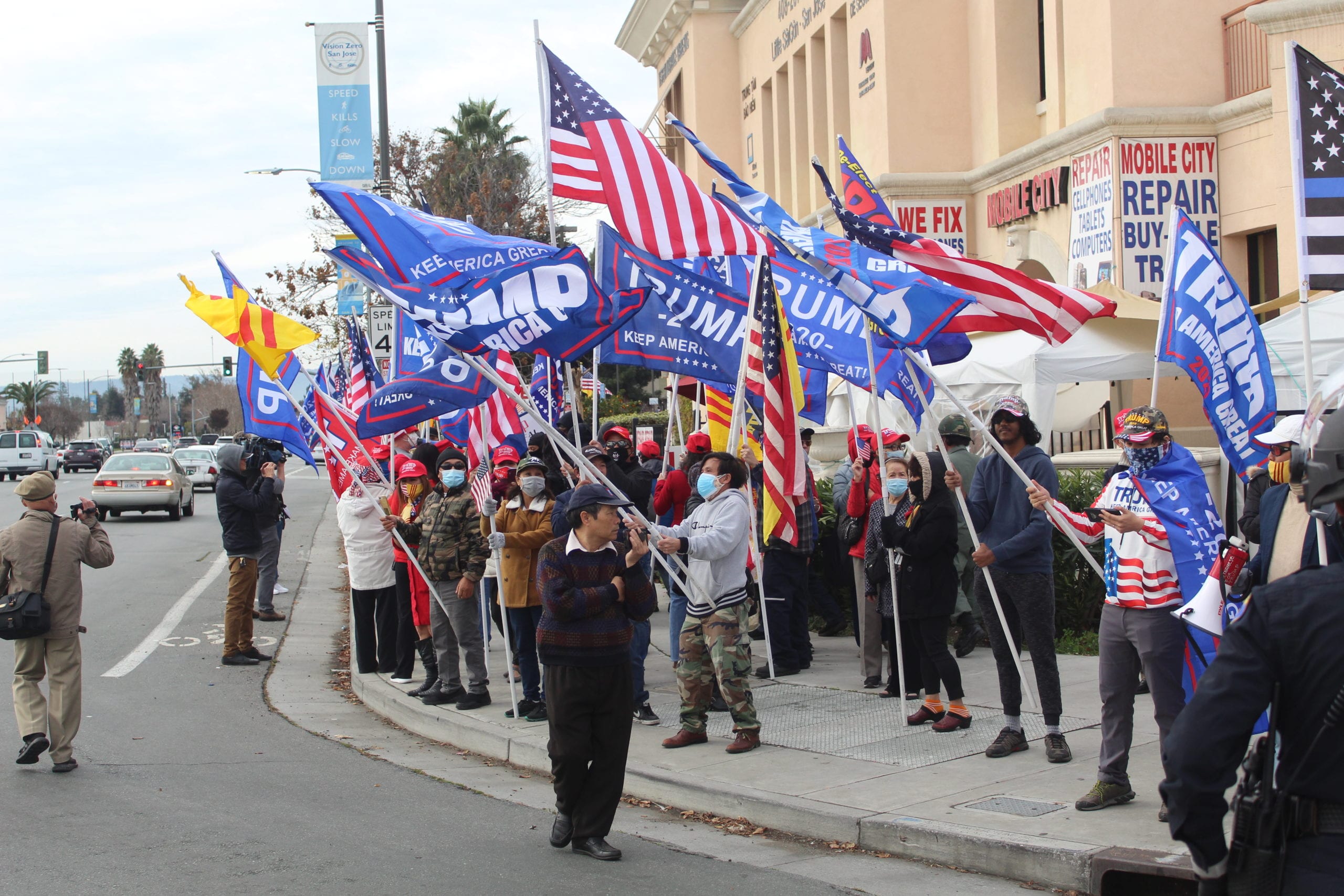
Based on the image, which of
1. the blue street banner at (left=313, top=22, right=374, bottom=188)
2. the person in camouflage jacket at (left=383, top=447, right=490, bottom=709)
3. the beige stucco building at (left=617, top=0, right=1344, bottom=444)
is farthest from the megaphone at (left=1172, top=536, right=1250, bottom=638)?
the blue street banner at (left=313, top=22, right=374, bottom=188)

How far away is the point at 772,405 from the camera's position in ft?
26.6

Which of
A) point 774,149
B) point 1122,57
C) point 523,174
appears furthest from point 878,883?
point 523,174

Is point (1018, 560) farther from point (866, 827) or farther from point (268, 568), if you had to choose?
point (268, 568)

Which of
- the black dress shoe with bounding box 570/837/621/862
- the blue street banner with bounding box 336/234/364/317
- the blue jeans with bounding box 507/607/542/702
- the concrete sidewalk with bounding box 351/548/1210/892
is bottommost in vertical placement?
the black dress shoe with bounding box 570/837/621/862

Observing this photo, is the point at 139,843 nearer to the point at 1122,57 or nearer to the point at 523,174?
the point at 1122,57

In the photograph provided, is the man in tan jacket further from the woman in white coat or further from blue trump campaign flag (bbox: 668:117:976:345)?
blue trump campaign flag (bbox: 668:117:976:345)

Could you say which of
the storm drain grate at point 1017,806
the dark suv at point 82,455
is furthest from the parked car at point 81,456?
the storm drain grate at point 1017,806

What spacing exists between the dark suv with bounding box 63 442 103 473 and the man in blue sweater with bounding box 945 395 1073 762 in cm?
6007

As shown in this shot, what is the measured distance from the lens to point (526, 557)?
848 cm

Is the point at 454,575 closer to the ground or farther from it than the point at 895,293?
closer to the ground

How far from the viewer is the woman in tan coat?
328 inches

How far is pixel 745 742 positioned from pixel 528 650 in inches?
75.4

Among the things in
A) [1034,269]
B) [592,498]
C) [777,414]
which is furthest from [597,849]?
[1034,269]

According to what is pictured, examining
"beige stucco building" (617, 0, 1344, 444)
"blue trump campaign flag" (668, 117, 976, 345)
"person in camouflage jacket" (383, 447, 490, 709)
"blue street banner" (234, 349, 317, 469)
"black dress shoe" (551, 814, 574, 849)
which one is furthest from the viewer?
"beige stucco building" (617, 0, 1344, 444)
